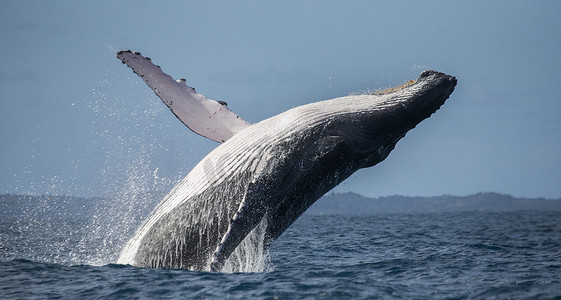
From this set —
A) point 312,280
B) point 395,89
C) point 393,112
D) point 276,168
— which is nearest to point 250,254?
point 312,280

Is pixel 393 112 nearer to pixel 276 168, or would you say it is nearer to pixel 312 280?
pixel 276 168

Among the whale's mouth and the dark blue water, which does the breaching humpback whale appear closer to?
the whale's mouth

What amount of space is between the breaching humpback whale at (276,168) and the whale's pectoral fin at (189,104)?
470 mm

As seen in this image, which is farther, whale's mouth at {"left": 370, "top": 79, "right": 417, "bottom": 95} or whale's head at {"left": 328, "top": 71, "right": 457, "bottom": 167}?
whale's mouth at {"left": 370, "top": 79, "right": 417, "bottom": 95}

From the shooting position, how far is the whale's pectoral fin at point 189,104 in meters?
9.57

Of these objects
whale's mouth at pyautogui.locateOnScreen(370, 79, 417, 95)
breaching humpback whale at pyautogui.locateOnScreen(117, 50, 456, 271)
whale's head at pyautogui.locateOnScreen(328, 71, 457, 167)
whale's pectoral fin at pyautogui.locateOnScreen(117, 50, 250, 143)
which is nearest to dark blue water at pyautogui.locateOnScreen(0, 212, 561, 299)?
breaching humpback whale at pyautogui.locateOnScreen(117, 50, 456, 271)

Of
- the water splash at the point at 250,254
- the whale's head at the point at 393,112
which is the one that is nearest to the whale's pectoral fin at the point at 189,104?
the water splash at the point at 250,254

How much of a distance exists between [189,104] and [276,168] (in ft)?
8.45

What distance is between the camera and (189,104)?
9.88 metres

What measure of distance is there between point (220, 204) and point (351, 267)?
3.36 m

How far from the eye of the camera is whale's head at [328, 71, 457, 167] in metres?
8.44

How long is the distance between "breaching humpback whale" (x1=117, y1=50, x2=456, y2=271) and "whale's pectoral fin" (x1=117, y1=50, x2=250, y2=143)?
470mm

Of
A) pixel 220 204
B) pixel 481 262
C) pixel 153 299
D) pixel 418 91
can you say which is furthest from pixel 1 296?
pixel 481 262

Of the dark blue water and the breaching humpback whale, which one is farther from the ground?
the breaching humpback whale
